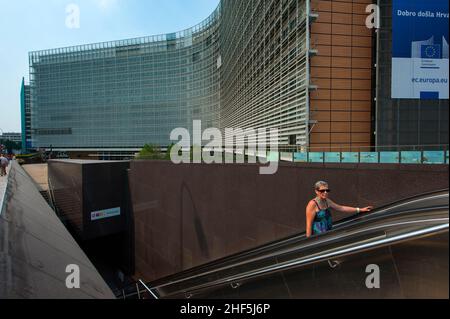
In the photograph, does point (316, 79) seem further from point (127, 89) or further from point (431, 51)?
point (127, 89)

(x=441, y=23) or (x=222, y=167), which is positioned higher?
(x=441, y=23)

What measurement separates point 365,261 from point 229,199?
6599mm

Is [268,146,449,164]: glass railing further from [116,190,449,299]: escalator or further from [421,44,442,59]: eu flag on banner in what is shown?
[421,44,442,59]: eu flag on banner

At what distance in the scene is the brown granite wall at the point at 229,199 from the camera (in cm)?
576

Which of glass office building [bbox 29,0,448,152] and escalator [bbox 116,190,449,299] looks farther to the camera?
glass office building [bbox 29,0,448,152]

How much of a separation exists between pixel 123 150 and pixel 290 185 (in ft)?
264

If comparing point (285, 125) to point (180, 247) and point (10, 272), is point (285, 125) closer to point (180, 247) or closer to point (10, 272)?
point (180, 247)

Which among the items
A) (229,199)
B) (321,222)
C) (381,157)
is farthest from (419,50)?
(321,222)

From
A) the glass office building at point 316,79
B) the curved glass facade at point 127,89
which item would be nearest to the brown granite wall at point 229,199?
the glass office building at point 316,79

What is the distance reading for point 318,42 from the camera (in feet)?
62.7

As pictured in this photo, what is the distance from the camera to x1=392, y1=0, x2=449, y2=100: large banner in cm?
1812

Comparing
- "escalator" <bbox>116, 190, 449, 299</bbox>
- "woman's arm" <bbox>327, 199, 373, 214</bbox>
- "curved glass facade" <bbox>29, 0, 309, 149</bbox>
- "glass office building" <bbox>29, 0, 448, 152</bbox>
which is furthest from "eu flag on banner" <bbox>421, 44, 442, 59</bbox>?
"curved glass facade" <bbox>29, 0, 309, 149</bbox>
